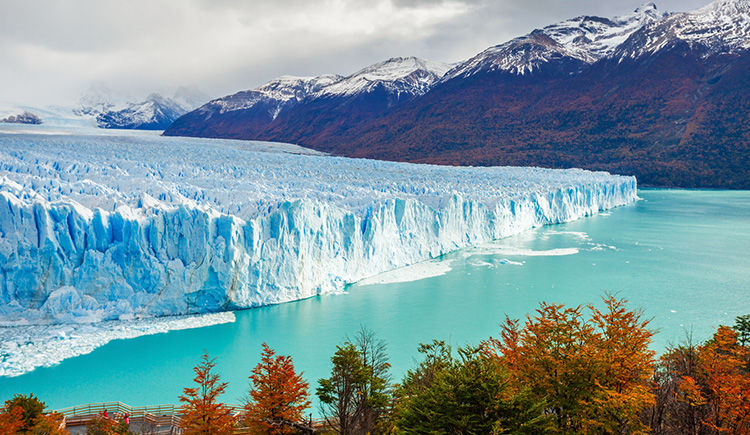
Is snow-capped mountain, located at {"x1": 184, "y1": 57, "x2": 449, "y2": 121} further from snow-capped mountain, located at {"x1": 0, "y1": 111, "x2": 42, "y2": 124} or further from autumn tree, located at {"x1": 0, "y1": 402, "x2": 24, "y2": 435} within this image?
autumn tree, located at {"x1": 0, "y1": 402, "x2": 24, "y2": 435}

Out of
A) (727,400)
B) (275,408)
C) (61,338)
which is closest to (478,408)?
(275,408)

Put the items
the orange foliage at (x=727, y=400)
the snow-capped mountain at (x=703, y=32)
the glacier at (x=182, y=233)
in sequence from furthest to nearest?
1. the snow-capped mountain at (x=703, y=32)
2. the glacier at (x=182, y=233)
3. the orange foliage at (x=727, y=400)

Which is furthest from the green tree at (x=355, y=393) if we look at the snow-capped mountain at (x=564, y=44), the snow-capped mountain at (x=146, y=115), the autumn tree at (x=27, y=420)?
the snow-capped mountain at (x=146, y=115)

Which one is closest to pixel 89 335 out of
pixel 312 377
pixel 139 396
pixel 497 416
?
pixel 139 396

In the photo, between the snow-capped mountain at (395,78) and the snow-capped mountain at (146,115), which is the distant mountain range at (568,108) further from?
the snow-capped mountain at (146,115)

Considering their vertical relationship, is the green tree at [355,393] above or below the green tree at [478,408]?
below

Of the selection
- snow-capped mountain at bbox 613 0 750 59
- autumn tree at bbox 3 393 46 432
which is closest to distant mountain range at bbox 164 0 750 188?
snow-capped mountain at bbox 613 0 750 59

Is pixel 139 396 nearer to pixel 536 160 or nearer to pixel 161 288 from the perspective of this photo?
pixel 161 288
